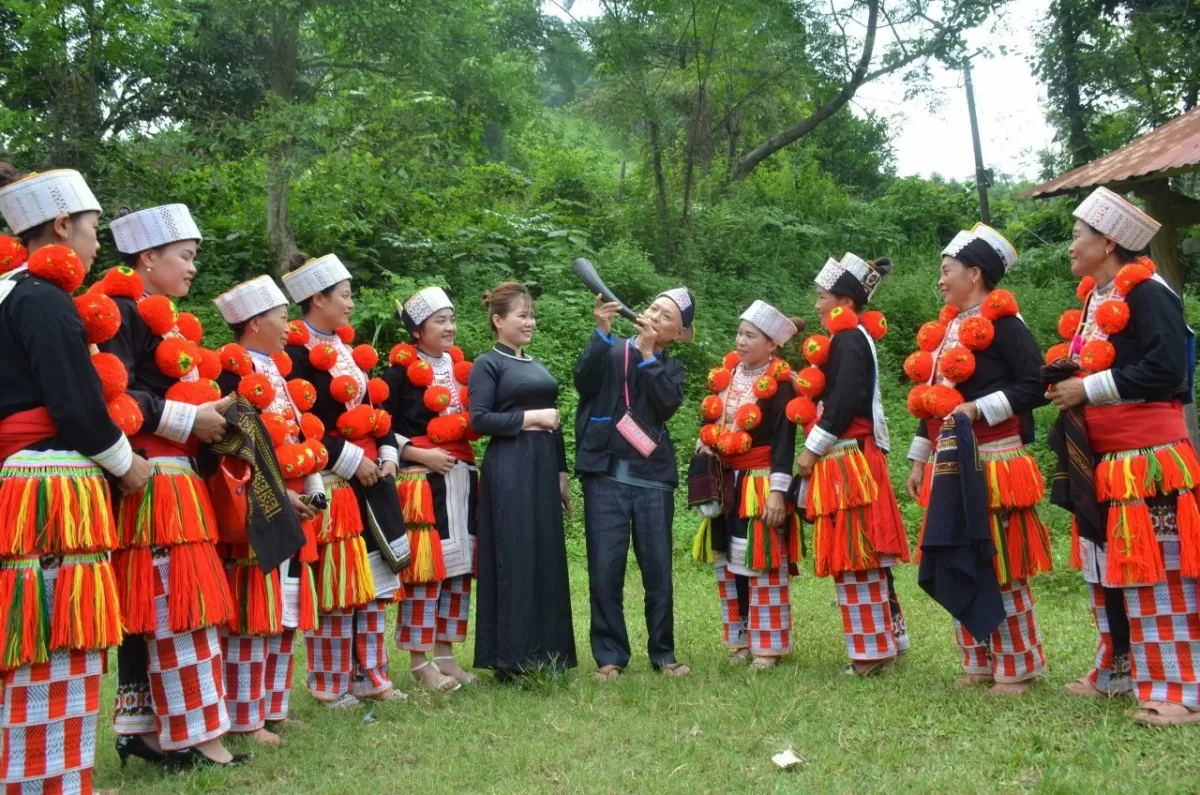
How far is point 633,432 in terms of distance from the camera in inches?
226

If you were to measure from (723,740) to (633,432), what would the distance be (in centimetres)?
190

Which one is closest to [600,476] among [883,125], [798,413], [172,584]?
[798,413]

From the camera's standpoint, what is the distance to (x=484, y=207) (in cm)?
1377

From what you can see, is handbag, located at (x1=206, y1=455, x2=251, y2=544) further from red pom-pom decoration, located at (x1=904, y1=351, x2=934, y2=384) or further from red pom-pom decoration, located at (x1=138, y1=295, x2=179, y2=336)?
red pom-pom decoration, located at (x1=904, y1=351, x2=934, y2=384)

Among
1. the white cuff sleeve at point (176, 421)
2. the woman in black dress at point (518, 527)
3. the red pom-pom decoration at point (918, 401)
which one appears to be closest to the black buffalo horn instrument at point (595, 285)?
the woman in black dress at point (518, 527)

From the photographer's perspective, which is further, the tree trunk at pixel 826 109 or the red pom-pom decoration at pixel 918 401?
the tree trunk at pixel 826 109

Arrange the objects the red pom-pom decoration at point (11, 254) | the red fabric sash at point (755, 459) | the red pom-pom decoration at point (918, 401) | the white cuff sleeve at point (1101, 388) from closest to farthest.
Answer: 1. the red pom-pom decoration at point (11, 254)
2. the white cuff sleeve at point (1101, 388)
3. the red pom-pom decoration at point (918, 401)
4. the red fabric sash at point (755, 459)

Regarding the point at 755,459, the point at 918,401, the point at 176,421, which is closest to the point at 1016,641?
the point at 918,401

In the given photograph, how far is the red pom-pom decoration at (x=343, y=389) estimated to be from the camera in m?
5.27

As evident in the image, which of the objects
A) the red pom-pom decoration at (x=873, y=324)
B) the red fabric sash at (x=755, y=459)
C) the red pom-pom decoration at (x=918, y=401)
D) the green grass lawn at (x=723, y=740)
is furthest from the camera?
the red fabric sash at (x=755, y=459)

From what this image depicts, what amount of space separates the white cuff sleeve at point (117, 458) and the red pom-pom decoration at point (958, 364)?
345 cm

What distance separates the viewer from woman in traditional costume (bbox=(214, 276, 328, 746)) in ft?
15.2

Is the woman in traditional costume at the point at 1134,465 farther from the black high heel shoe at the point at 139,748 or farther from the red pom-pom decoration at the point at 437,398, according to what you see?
the black high heel shoe at the point at 139,748

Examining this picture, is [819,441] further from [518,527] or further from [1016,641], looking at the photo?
[518,527]
